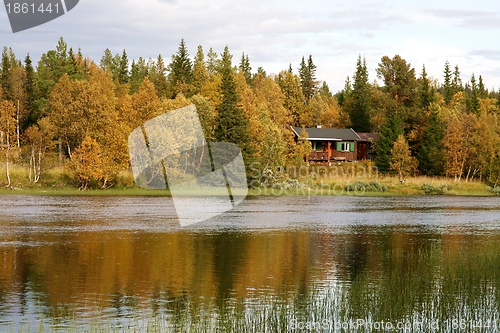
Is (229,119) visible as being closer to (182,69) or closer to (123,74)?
(182,69)

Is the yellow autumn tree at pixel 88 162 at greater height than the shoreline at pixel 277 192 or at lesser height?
greater

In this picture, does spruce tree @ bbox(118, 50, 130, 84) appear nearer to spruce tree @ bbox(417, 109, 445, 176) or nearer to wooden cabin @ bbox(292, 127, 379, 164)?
wooden cabin @ bbox(292, 127, 379, 164)

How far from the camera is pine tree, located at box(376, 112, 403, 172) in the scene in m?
76.1

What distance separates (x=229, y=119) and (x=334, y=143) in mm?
26116

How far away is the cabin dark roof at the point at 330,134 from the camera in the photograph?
82625 mm

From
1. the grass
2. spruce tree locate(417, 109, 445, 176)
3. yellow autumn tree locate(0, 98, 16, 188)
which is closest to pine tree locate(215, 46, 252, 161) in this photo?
yellow autumn tree locate(0, 98, 16, 188)

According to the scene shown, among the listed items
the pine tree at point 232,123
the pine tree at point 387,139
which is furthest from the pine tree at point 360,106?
the pine tree at point 232,123

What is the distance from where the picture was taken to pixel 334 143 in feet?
281

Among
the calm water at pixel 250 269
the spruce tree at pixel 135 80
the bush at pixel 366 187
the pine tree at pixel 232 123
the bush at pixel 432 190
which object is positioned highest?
the spruce tree at pixel 135 80

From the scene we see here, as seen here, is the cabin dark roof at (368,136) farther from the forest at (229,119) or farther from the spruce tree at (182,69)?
the spruce tree at (182,69)

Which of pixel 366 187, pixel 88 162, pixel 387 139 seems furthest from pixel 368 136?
pixel 88 162

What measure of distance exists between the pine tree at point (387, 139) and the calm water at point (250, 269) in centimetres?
3642

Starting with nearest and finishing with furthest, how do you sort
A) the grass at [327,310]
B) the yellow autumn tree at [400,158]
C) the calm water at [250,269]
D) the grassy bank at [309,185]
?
1. the grass at [327,310]
2. the calm water at [250,269]
3. the grassy bank at [309,185]
4. the yellow autumn tree at [400,158]

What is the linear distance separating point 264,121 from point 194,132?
389 inches
